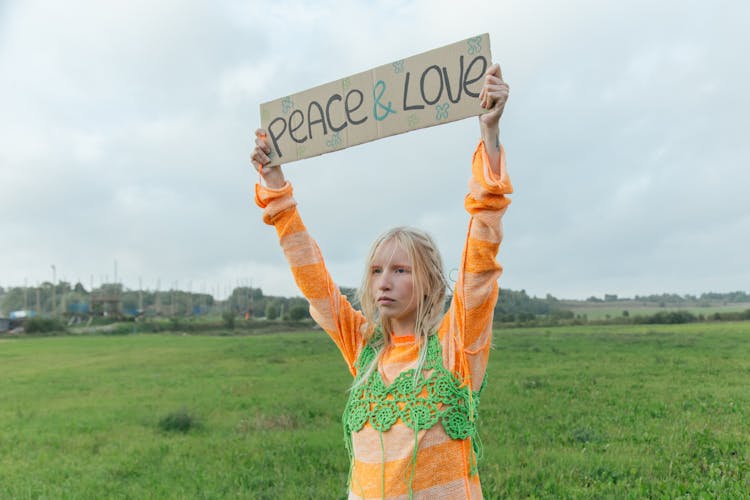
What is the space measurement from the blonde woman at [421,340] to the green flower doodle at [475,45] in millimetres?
168

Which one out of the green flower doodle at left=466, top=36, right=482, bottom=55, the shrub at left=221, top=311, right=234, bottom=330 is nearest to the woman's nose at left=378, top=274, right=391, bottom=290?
the green flower doodle at left=466, top=36, right=482, bottom=55

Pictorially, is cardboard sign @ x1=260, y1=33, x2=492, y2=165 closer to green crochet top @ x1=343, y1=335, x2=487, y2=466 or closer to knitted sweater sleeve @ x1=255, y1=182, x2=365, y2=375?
knitted sweater sleeve @ x1=255, y1=182, x2=365, y2=375

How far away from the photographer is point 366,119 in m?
2.27

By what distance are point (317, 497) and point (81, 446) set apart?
14.3 ft

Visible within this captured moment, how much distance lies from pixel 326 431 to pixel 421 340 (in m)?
5.48

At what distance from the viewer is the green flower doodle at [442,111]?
2086 mm

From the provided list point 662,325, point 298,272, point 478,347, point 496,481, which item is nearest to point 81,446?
point 496,481

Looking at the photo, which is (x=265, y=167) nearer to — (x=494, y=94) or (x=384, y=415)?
(x=494, y=94)

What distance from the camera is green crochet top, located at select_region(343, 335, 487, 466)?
77.8 inches

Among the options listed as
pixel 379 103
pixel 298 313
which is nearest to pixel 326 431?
pixel 379 103

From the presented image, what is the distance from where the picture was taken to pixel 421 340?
6.97 ft

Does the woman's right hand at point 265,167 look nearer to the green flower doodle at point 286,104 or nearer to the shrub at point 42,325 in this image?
the green flower doodle at point 286,104

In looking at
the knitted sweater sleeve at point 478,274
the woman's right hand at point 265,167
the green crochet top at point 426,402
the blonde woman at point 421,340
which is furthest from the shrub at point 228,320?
the knitted sweater sleeve at point 478,274

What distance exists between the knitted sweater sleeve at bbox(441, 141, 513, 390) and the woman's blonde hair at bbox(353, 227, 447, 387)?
0.29ft
